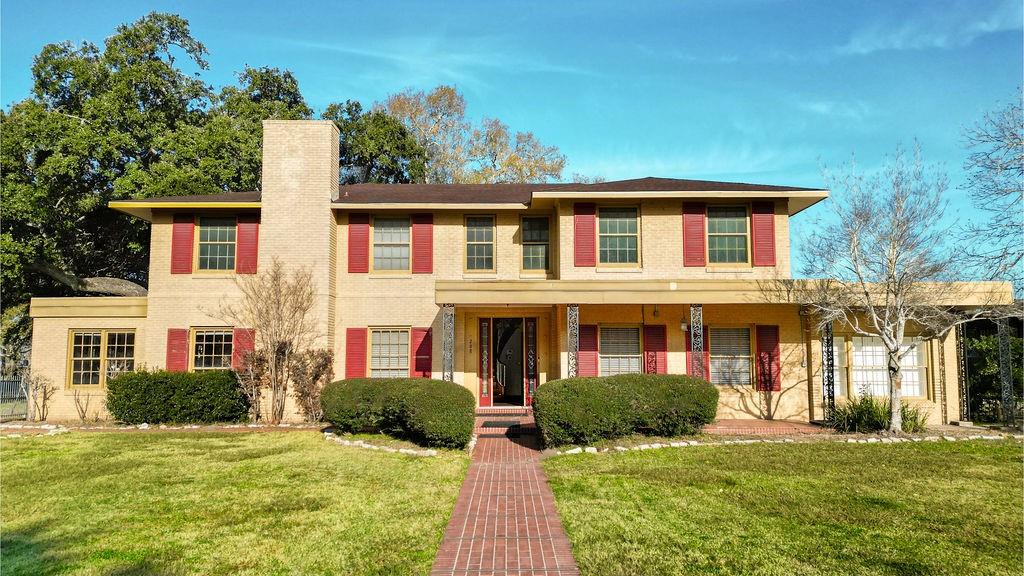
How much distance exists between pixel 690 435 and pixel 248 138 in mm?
20770

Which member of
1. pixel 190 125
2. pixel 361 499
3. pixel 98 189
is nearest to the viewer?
pixel 361 499

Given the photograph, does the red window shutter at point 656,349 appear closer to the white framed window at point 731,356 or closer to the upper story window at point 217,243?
the white framed window at point 731,356

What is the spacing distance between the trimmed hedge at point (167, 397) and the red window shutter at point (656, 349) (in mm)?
9862

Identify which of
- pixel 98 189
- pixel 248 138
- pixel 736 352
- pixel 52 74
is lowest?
pixel 736 352

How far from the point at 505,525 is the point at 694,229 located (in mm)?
10707

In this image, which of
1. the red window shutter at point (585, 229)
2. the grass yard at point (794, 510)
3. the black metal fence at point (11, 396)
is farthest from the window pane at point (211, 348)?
the grass yard at point (794, 510)

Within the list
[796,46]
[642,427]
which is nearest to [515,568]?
[642,427]

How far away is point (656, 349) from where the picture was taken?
51.7 feet

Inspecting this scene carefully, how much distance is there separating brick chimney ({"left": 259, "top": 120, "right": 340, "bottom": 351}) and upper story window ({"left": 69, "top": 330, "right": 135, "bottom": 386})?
424 centimetres

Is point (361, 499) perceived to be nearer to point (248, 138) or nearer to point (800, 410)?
point (800, 410)

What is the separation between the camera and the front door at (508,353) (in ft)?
55.0

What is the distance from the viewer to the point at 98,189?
24219mm

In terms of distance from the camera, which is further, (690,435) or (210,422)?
(210,422)

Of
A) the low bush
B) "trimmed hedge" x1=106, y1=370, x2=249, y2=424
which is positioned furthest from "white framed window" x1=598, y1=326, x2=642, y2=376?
"trimmed hedge" x1=106, y1=370, x2=249, y2=424
